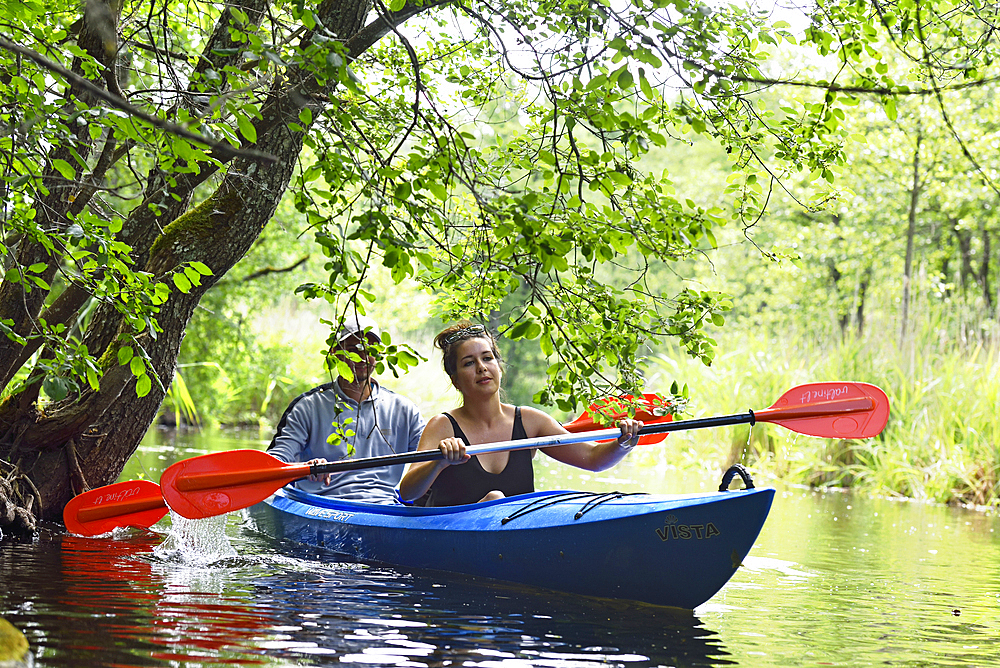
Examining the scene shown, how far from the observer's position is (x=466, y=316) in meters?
3.64

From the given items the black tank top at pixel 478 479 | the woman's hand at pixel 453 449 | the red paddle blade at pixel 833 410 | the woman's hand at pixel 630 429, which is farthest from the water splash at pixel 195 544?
the red paddle blade at pixel 833 410

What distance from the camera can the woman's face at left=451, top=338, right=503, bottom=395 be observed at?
4621 millimetres

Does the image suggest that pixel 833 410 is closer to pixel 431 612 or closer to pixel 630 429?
pixel 630 429

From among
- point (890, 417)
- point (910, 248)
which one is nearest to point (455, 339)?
point (890, 417)

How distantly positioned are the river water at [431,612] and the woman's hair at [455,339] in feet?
3.38

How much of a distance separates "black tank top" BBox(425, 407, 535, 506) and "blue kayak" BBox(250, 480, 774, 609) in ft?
0.49

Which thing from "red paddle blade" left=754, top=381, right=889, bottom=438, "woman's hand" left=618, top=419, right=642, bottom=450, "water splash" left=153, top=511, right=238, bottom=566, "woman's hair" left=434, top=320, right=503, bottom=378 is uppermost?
"woman's hair" left=434, top=320, right=503, bottom=378

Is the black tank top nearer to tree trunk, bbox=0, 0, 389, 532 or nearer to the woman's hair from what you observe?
the woman's hair

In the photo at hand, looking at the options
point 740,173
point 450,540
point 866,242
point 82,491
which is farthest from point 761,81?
point 866,242

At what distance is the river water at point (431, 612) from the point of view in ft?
9.75

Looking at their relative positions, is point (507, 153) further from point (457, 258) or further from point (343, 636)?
point (343, 636)

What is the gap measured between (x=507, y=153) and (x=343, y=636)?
1.70 meters

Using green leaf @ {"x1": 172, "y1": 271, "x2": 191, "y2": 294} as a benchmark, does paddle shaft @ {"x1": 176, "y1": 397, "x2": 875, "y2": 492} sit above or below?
below

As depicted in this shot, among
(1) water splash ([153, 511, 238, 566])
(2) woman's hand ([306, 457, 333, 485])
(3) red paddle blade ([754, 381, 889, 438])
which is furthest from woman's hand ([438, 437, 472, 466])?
(3) red paddle blade ([754, 381, 889, 438])
